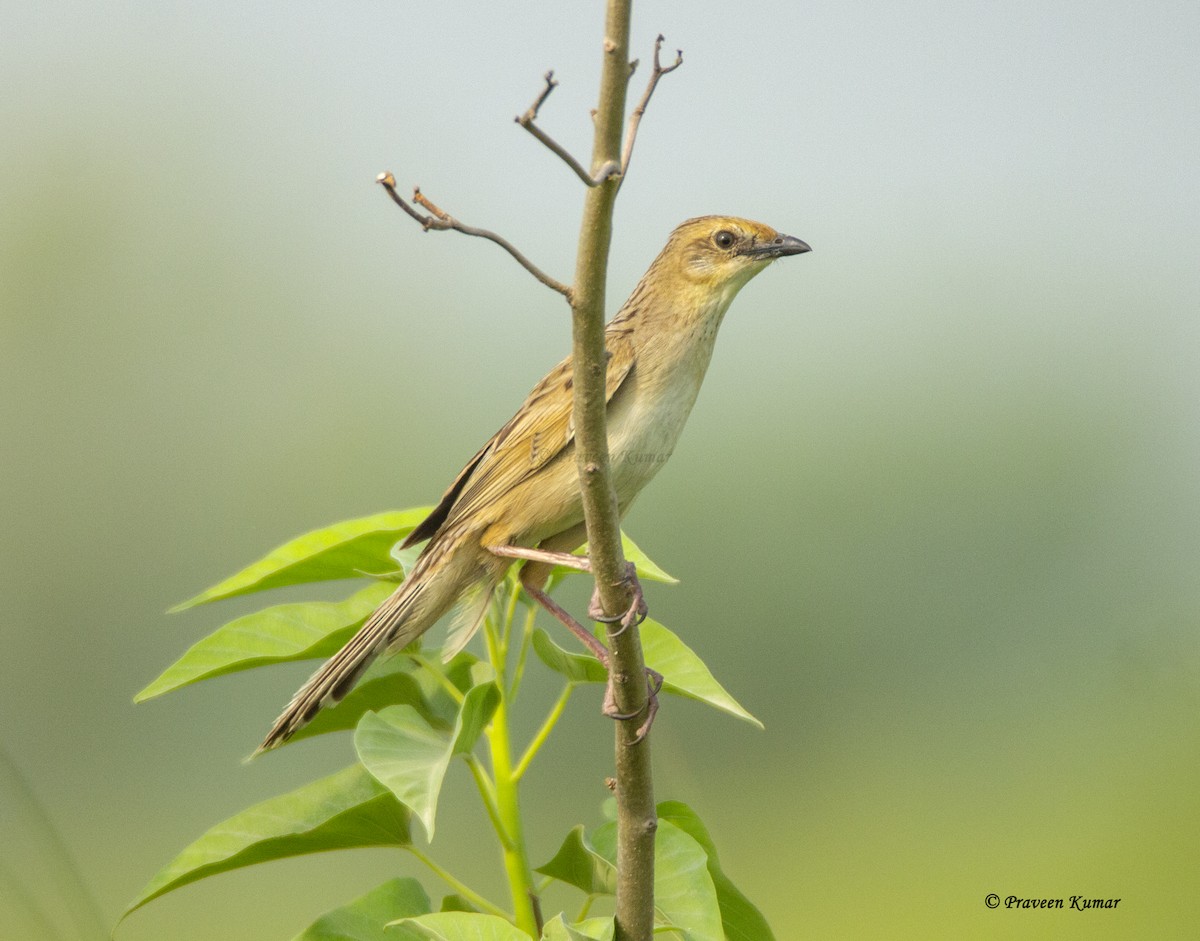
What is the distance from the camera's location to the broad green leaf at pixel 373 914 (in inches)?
84.7

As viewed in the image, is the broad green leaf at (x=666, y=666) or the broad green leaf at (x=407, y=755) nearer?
the broad green leaf at (x=407, y=755)

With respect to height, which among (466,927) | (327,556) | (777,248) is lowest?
(466,927)

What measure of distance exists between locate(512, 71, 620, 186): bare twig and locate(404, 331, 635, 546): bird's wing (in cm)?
121

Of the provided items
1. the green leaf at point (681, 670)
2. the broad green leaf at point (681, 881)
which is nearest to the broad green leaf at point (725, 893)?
the broad green leaf at point (681, 881)

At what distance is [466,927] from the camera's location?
1943 mm

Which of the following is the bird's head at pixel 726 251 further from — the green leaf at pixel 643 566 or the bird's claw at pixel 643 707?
the bird's claw at pixel 643 707

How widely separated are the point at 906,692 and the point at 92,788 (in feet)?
15.8

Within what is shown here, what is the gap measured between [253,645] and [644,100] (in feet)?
4.29

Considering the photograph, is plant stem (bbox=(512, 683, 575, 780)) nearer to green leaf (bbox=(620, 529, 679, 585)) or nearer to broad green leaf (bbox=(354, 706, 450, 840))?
broad green leaf (bbox=(354, 706, 450, 840))

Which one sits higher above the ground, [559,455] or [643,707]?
[559,455]

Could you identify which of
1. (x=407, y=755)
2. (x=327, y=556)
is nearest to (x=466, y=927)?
(x=407, y=755)

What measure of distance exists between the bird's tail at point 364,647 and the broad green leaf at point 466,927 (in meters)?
0.60

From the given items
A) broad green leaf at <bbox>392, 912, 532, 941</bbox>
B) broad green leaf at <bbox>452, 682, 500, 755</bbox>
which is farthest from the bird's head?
broad green leaf at <bbox>392, 912, 532, 941</bbox>

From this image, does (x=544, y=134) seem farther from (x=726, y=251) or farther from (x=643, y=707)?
(x=726, y=251)
